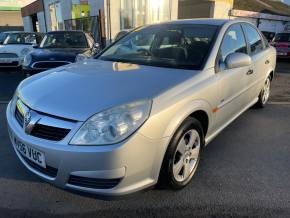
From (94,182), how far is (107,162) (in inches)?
8.7

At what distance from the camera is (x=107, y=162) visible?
7.04ft

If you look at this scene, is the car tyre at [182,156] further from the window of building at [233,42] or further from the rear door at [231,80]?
the window of building at [233,42]

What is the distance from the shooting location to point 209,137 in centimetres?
327

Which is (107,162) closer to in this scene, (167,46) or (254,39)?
(167,46)

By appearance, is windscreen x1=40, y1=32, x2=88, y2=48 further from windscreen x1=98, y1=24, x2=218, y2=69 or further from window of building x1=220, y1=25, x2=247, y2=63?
window of building x1=220, y1=25, x2=247, y2=63

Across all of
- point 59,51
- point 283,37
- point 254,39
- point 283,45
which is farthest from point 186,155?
point 283,37

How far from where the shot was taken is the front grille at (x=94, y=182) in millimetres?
2227

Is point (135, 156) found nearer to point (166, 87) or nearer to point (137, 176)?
point (137, 176)

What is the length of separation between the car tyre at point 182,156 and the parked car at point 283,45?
11.5 meters

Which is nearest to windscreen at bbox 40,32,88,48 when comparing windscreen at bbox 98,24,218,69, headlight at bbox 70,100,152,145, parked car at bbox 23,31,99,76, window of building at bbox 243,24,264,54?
parked car at bbox 23,31,99,76

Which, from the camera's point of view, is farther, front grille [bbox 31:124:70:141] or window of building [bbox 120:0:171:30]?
window of building [bbox 120:0:171:30]

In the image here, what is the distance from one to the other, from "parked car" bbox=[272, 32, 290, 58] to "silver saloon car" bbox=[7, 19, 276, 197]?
10.3 meters

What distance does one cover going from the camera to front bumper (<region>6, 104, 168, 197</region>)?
7.06 ft

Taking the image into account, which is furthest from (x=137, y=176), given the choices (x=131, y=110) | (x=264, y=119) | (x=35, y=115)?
(x=264, y=119)
